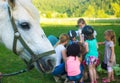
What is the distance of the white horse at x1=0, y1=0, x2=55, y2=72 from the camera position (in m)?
3.47

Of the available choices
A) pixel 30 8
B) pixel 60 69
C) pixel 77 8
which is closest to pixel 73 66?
pixel 60 69

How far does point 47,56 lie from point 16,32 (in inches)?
17.3

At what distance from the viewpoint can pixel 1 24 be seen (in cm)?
365

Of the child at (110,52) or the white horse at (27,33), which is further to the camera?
the child at (110,52)

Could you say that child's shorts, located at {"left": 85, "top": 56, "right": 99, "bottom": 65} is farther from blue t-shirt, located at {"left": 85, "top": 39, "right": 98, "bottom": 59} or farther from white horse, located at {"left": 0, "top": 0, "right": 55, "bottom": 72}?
white horse, located at {"left": 0, "top": 0, "right": 55, "bottom": 72}

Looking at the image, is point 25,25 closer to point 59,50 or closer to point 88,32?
point 88,32

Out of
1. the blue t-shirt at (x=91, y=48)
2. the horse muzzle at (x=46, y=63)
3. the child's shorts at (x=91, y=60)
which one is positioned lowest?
the child's shorts at (x=91, y=60)

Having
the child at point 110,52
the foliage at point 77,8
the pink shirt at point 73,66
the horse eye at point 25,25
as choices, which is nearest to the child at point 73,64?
the pink shirt at point 73,66

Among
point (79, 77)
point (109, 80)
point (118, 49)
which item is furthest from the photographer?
point (118, 49)

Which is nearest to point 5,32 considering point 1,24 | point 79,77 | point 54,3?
point 1,24

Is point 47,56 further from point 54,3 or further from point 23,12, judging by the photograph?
point 54,3

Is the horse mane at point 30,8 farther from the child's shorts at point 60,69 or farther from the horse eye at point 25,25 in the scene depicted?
the child's shorts at point 60,69

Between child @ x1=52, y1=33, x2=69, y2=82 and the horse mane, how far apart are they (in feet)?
11.0

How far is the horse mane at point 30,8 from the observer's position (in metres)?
3.49
